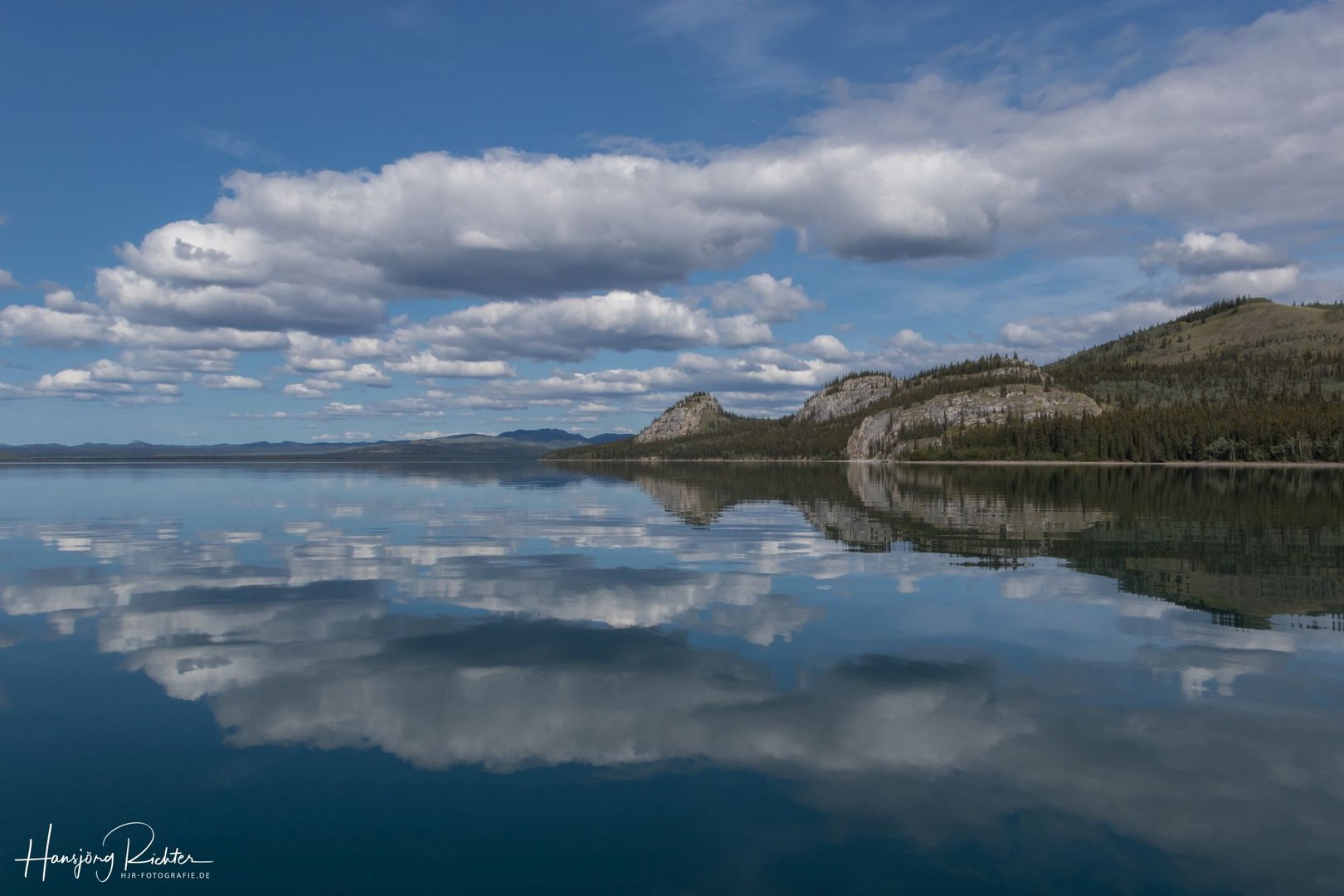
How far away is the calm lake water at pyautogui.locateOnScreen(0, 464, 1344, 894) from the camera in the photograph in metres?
12.6

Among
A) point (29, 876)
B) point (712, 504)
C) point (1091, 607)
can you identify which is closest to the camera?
point (29, 876)

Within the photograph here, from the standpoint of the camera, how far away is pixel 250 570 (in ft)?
135

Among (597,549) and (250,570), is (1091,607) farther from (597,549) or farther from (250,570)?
(250,570)

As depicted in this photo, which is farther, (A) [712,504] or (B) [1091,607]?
(A) [712,504]

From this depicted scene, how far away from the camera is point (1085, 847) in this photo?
1288cm

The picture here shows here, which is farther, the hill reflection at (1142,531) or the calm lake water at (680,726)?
the hill reflection at (1142,531)

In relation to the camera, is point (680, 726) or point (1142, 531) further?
point (1142, 531)

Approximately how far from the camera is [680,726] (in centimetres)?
1833

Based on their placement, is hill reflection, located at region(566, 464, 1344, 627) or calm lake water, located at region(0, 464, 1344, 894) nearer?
calm lake water, located at region(0, 464, 1344, 894)

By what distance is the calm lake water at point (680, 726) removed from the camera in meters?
12.6

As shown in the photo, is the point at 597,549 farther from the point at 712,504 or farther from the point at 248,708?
the point at 712,504

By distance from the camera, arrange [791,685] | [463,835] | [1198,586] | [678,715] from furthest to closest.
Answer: [1198,586] < [791,685] < [678,715] < [463,835]

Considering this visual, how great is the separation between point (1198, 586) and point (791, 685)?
2513 centimetres

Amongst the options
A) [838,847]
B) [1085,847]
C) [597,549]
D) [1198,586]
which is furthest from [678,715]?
[597,549]
